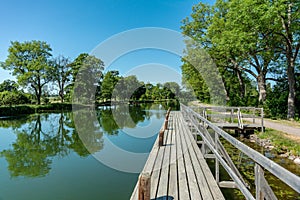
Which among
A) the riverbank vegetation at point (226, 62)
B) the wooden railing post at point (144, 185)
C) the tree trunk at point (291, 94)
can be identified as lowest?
the wooden railing post at point (144, 185)

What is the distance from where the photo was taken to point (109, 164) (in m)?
7.11

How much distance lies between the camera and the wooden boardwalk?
115 inches

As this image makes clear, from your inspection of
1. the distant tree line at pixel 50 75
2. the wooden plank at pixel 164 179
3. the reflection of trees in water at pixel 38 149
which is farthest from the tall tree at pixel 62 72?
the wooden plank at pixel 164 179

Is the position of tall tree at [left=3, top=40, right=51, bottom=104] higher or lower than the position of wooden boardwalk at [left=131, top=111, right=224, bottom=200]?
higher

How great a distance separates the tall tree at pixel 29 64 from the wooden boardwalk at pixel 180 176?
33.5m

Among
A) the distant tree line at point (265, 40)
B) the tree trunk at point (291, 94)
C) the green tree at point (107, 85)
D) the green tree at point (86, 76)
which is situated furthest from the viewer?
the green tree at point (107, 85)

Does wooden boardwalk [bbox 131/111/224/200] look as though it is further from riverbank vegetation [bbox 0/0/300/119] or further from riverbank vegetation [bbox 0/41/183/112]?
riverbank vegetation [bbox 0/41/183/112]

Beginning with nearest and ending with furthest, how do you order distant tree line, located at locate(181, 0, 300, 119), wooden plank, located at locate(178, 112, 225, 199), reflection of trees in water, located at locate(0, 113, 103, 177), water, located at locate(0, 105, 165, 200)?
wooden plank, located at locate(178, 112, 225, 199) → water, located at locate(0, 105, 165, 200) → reflection of trees in water, located at locate(0, 113, 103, 177) → distant tree line, located at locate(181, 0, 300, 119)

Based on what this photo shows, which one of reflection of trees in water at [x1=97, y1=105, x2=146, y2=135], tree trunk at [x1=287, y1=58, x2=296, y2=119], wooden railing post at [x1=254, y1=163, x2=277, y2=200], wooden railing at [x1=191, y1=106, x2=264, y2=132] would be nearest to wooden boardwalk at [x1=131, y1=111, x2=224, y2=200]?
wooden railing post at [x1=254, y1=163, x2=277, y2=200]

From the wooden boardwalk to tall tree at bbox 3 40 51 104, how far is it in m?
33.5

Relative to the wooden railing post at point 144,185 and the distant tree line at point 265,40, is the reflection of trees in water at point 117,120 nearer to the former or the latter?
the distant tree line at point 265,40

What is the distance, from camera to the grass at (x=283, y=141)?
6.85 meters

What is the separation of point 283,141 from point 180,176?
233 inches

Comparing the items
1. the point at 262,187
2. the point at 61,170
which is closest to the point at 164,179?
the point at 262,187
